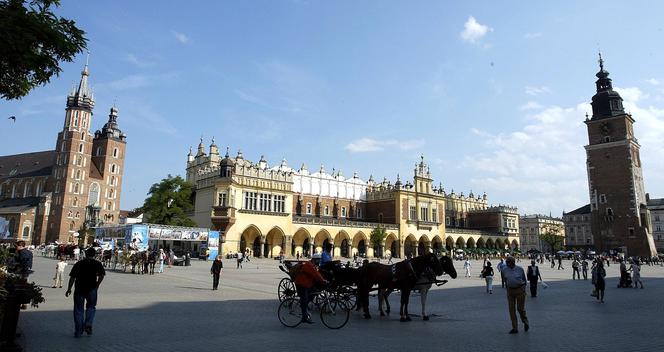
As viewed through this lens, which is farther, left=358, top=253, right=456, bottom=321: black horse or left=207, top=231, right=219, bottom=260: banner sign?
left=207, top=231, right=219, bottom=260: banner sign

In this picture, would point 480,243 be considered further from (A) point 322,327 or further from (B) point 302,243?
(A) point 322,327

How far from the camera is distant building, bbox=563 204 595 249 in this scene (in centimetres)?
9681

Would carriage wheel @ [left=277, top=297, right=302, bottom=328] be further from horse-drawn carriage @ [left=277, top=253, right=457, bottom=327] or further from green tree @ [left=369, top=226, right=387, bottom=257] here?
green tree @ [left=369, top=226, right=387, bottom=257]

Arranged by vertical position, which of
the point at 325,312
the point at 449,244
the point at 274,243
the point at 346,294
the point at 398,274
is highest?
the point at 449,244

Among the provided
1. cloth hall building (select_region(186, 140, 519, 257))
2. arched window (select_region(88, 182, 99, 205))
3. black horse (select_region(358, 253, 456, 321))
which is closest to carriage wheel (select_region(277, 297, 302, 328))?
black horse (select_region(358, 253, 456, 321))

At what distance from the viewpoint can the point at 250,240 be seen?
5022cm

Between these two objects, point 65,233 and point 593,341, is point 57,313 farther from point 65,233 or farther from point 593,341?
point 65,233

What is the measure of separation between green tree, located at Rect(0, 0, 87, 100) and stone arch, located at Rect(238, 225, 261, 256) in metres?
41.4

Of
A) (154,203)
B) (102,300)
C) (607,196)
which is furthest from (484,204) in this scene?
(102,300)

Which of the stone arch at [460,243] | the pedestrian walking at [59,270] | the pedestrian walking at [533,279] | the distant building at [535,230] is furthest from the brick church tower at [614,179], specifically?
the pedestrian walking at [59,270]

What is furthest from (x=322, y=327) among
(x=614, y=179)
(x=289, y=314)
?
(x=614, y=179)

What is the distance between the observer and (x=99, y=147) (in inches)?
3679

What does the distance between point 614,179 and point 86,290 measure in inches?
2898

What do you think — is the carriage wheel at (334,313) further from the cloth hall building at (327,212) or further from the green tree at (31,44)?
the cloth hall building at (327,212)
